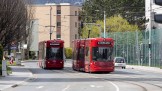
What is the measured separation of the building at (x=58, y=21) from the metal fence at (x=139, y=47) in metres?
36.7

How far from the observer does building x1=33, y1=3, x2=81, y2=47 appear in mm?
123312

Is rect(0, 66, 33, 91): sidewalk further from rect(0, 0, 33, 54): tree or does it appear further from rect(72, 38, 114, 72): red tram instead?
rect(0, 0, 33, 54): tree

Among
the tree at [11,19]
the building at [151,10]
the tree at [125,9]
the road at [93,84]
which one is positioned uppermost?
the tree at [125,9]

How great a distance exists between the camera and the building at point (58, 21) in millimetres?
123312

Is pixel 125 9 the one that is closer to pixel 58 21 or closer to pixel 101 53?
pixel 58 21

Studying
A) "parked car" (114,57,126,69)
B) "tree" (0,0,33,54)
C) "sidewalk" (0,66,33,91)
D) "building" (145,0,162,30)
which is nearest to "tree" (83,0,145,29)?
"building" (145,0,162,30)

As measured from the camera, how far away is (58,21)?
12688cm

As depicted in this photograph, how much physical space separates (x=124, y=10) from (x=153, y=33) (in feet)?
102

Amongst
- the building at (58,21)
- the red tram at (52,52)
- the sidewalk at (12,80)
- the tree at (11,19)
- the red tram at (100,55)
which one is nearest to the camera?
the sidewalk at (12,80)

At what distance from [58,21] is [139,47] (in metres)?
52.4

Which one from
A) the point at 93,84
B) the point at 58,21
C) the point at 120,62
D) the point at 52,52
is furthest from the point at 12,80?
the point at 58,21

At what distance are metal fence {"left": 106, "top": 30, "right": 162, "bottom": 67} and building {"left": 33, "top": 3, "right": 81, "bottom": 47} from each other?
120ft

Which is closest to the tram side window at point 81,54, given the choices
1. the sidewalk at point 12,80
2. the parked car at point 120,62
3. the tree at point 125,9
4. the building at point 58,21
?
the sidewalk at point 12,80

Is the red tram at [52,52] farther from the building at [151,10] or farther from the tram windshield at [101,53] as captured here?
the building at [151,10]
